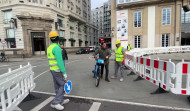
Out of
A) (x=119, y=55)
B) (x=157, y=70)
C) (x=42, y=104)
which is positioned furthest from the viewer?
(x=119, y=55)

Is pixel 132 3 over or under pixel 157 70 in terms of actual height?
over

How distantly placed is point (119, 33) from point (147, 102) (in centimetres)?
2368

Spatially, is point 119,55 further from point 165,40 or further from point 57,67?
point 165,40

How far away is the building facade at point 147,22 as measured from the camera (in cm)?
2284

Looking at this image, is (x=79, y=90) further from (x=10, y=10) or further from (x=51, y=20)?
(x=10, y=10)

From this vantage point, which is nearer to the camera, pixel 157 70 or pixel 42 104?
pixel 42 104

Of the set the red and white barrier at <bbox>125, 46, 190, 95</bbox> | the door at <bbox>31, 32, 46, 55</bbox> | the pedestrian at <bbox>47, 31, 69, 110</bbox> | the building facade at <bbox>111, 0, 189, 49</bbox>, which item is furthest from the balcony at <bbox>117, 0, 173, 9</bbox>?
the pedestrian at <bbox>47, 31, 69, 110</bbox>

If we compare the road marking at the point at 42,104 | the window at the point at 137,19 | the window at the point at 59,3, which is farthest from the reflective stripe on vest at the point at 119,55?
the window at the point at 59,3

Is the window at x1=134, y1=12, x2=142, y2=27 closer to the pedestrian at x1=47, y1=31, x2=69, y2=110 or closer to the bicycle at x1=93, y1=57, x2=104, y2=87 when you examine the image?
the bicycle at x1=93, y1=57, x2=104, y2=87

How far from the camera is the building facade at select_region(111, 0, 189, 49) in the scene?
74.9 feet

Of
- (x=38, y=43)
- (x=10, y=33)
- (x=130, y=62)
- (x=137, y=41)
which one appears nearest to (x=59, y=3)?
(x=38, y=43)

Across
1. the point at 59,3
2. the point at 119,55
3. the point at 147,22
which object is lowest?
the point at 119,55

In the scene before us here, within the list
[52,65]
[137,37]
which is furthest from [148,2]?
[52,65]

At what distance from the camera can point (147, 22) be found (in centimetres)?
2380
